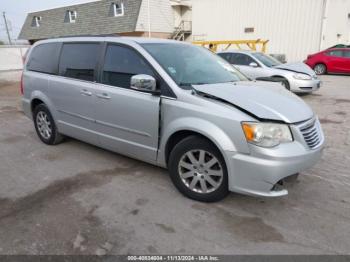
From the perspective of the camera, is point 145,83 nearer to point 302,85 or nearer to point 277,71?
point 277,71

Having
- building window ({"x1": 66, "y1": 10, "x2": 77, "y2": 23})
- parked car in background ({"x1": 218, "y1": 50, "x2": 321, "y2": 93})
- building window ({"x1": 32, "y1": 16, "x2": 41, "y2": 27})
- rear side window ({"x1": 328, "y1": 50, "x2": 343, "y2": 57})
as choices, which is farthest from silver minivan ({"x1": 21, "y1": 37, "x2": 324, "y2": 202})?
building window ({"x1": 32, "y1": 16, "x2": 41, "y2": 27})

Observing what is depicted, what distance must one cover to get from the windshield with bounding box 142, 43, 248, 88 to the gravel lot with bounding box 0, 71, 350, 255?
132 cm

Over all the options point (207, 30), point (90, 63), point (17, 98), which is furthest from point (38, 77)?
point (207, 30)

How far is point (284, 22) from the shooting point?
20047 millimetres

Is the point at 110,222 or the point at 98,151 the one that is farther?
the point at 98,151

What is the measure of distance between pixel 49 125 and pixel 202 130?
124 inches

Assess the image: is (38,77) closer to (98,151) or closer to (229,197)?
(98,151)

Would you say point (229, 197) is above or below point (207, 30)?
below

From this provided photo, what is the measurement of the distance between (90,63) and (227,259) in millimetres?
3048

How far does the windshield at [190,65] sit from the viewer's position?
3.51 metres

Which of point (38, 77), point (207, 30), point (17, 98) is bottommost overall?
point (17, 98)

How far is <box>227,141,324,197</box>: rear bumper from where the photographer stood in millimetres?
2731

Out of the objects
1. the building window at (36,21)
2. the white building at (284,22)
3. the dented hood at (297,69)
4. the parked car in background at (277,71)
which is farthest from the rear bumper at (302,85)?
the building window at (36,21)

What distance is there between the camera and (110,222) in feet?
9.61
